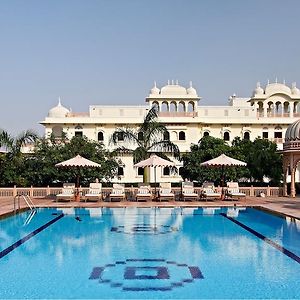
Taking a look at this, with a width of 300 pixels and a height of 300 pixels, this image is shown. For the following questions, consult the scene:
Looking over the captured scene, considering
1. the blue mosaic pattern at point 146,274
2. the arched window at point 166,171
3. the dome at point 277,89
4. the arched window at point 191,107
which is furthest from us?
the dome at point 277,89

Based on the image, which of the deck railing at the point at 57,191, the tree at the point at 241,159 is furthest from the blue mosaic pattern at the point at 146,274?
the tree at the point at 241,159

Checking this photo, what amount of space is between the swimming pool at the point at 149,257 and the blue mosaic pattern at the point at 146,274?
0.02 meters

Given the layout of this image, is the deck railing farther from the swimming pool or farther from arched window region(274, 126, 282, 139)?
arched window region(274, 126, 282, 139)

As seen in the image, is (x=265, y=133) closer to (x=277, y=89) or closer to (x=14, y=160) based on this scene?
(x=277, y=89)

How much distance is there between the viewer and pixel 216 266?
9148mm

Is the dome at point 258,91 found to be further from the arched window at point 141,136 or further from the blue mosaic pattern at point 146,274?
the blue mosaic pattern at point 146,274

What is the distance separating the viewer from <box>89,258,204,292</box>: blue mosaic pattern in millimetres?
7727

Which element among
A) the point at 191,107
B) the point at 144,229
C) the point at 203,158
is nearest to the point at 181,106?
the point at 191,107

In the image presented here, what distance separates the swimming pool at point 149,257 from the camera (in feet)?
24.6

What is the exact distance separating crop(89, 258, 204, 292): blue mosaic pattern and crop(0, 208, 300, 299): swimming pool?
16 mm

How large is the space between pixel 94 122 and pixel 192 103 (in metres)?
9.73

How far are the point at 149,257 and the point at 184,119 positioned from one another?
34535 millimetres

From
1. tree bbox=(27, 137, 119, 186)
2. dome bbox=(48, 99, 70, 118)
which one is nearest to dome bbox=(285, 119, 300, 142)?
tree bbox=(27, 137, 119, 186)

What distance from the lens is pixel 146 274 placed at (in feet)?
27.8
